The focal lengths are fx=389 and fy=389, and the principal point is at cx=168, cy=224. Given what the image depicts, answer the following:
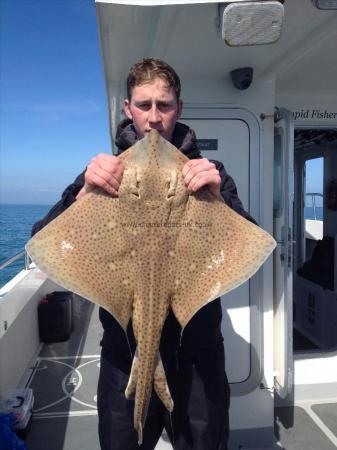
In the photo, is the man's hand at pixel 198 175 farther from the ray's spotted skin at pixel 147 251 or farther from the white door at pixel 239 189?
the white door at pixel 239 189

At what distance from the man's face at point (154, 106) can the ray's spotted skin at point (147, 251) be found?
0.86 ft

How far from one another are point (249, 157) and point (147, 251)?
2469 millimetres

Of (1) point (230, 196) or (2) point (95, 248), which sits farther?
(1) point (230, 196)

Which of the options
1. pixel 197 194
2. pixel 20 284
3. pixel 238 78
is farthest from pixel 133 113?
pixel 20 284

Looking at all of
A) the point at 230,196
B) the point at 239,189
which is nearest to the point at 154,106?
the point at 230,196

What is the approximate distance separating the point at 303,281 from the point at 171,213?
6271 millimetres

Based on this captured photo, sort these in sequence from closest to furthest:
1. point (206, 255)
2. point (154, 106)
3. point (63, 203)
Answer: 1. point (206, 255)
2. point (154, 106)
3. point (63, 203)

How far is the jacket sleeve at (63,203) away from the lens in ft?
6.94

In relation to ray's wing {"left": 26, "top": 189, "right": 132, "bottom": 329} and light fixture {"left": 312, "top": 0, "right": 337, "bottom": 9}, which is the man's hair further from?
light fixture {"left": 312, "top": 0, "right": 337, "bottom": 9}

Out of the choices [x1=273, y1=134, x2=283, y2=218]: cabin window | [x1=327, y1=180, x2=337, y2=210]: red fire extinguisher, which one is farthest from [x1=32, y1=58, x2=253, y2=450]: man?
[x1=327, y1=180, x2=337, y2=210]: red fire extinguisher

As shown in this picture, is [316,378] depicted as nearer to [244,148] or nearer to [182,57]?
[244,148]

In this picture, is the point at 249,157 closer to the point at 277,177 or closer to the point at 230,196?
the point at 277,177

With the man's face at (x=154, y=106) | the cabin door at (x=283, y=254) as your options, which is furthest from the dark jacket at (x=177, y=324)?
the cabin door at (x=283, y=254)

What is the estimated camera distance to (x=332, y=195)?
758cm
